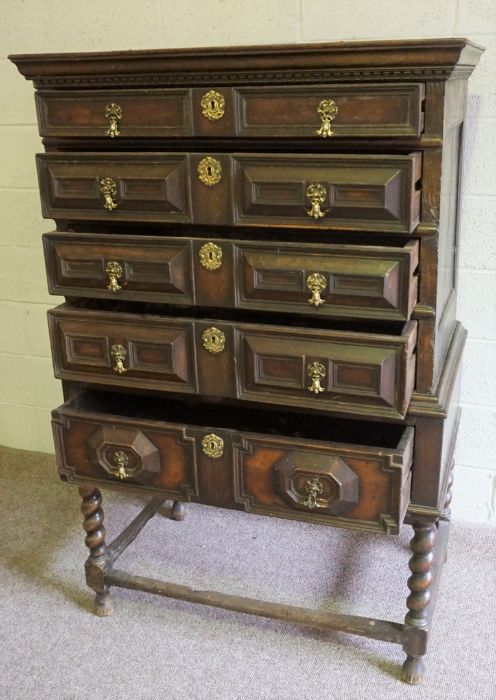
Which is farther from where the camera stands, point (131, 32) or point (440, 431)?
point (131, 32)

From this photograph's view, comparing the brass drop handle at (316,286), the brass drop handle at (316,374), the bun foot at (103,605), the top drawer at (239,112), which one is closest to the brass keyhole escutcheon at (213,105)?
the top drawer at (239,112)

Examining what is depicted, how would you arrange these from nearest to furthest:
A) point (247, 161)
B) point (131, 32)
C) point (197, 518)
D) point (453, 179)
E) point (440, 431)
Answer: point (247, 161)
point (440, 431)
point (453, 179)
point (131, 32)
point (197, 518)

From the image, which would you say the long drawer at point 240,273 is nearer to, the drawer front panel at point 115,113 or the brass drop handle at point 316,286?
the brass drop handle at point 316,286

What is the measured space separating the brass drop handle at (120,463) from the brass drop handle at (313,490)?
39 cm

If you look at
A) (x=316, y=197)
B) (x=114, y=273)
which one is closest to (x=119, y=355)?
(x=114, y=273)

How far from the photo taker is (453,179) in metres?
1.59

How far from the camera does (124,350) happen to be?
154 centimetres

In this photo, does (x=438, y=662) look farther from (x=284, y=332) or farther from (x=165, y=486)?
(x=284, y=332)

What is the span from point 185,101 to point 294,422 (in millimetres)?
720

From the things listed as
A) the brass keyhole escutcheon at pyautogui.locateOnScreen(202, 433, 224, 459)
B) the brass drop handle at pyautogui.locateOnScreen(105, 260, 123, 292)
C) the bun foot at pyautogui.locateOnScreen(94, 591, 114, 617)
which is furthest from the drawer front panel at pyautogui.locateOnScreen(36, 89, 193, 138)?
the bun foot at pyautogui.locateOnScreen(94, 591, 114, 617)

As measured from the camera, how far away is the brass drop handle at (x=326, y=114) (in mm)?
1305

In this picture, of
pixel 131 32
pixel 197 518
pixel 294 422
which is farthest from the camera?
pixel 197 518

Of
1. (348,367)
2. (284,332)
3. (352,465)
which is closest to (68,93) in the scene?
(284,332)

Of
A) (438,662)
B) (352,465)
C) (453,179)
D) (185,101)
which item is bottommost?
(438,662)
